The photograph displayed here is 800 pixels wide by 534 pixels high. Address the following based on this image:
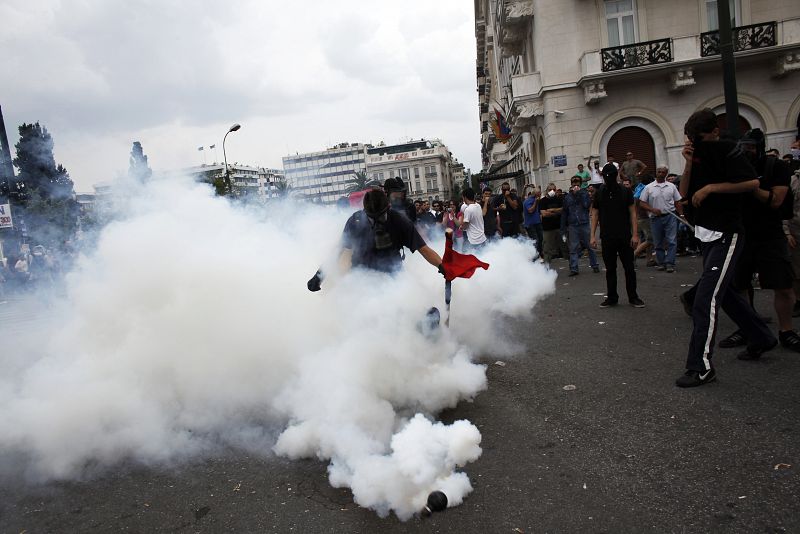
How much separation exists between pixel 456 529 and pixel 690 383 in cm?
244

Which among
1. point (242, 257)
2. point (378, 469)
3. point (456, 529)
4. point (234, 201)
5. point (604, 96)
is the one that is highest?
point (604, 96)

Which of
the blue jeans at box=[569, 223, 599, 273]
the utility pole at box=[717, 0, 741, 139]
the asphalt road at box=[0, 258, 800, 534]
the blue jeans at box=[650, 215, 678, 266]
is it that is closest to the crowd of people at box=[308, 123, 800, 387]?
the asphalt road at box=[0, 258, 800, 534]

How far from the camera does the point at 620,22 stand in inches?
778

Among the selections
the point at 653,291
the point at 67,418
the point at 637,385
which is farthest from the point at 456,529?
the point at 653,291

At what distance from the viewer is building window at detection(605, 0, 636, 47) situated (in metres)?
19.7

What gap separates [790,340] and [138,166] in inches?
250

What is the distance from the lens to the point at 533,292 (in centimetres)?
771

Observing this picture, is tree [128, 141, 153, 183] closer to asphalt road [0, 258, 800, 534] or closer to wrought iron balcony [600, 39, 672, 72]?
asphalt road [0, 258, 800, 534]

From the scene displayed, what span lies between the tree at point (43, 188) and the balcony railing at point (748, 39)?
19.6 metres

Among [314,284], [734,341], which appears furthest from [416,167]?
[314,284]

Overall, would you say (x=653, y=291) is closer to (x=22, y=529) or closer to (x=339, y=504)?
(x=339, y=504)

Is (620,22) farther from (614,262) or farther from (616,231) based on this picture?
(614,262)

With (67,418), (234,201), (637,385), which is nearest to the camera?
(67,418)

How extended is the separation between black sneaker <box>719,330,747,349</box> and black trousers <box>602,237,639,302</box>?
2.20m
